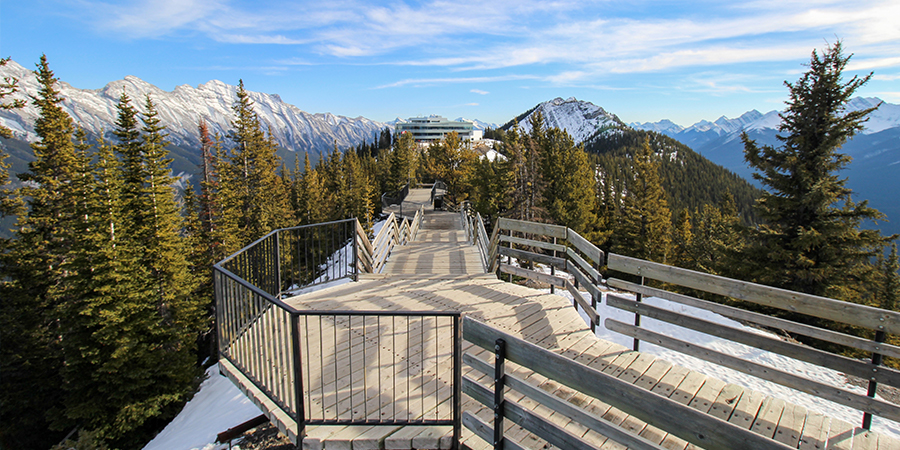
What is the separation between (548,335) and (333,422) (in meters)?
3.04

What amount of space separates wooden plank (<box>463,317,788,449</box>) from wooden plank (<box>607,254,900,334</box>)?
103 inches

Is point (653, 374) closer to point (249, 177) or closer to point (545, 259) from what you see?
point (545, 259)

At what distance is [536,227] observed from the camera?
852 centimetres

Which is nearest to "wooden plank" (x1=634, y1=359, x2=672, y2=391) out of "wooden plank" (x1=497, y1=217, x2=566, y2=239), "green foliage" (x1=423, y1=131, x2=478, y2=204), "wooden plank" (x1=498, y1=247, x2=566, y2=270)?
"wooden plank" (x1=498, y1=247, x2=566, y2=270)

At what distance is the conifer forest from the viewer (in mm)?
14195

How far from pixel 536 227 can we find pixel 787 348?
4.76m

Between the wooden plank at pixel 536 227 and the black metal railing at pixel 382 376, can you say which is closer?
the black metal railing at pixel 382 376

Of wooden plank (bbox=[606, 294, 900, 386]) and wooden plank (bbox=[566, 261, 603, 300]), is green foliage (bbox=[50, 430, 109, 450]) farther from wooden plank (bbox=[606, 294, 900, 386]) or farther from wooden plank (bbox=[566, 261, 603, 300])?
wooden plank (bbox=[606, 294, 900, 386])

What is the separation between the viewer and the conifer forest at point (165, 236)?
1420cm

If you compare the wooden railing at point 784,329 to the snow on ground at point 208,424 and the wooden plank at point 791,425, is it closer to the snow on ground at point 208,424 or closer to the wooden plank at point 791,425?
the wooden plank at point 791,425

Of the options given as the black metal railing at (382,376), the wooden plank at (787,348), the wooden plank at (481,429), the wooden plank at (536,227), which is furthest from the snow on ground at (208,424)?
the wooden plank at (787,348)

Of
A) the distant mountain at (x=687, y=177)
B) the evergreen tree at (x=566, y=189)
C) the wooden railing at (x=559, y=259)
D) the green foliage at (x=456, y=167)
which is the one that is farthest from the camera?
the distant mountain at (x=687, y=177)

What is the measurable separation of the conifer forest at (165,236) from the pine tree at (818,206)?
0.17 feet

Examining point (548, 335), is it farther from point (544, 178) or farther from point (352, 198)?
point (352, 198)
